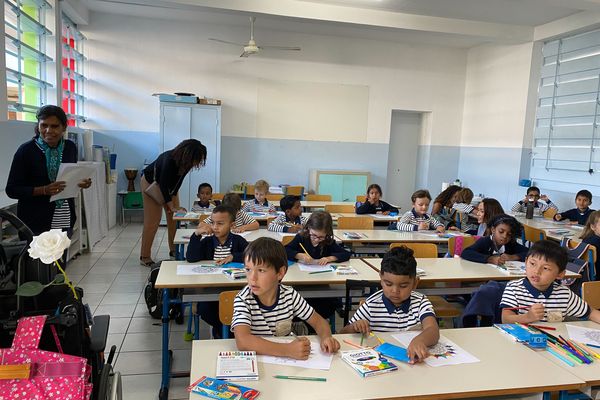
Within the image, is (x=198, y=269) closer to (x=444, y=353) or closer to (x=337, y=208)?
(x=444, y=353)

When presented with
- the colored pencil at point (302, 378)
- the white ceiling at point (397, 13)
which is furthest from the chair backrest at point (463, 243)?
the white ceiling at point (397, 13)

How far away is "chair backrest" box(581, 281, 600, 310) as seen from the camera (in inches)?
101

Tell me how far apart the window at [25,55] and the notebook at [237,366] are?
3827mm

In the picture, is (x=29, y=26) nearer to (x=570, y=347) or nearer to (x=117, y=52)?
(x=117, y=52)

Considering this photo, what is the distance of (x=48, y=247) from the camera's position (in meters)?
1.37

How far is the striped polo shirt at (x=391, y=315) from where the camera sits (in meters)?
2.08

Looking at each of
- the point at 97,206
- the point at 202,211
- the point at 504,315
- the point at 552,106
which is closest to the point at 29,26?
the point at 97,206

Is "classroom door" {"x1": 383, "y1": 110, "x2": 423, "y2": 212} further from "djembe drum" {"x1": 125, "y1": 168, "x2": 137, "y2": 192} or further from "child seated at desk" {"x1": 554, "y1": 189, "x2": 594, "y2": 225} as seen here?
"djembe drum" {"x1": 125, "y1": 168, "x2": 137, "y2": 192}

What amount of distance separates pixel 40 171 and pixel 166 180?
1768 millimetres

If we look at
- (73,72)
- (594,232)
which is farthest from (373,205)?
(73,72)

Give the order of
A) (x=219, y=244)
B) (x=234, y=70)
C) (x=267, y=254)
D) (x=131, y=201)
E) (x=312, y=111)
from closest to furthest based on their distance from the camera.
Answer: (x=267, y=254), (x=219, y=244), (x=131, y=201), (x=234, y=70), (x=312, y=111)

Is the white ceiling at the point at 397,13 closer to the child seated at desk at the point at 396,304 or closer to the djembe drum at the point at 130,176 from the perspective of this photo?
the djembe drum at the point at 130,176

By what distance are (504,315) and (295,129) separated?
271 inches

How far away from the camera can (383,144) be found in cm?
917
